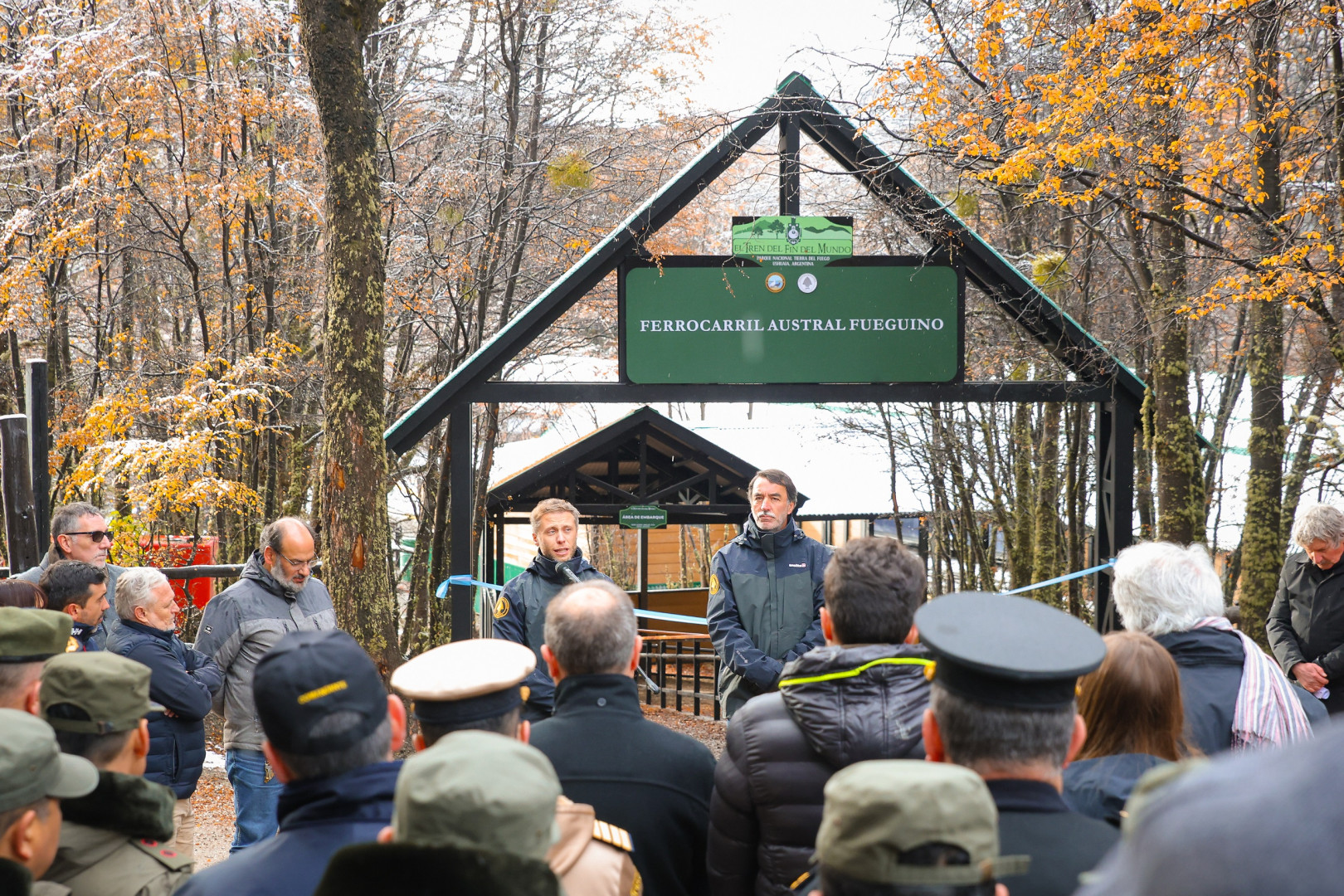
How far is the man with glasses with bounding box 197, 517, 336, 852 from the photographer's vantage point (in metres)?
4.66

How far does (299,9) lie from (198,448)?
4.88 meters

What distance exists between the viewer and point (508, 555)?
68.6ft

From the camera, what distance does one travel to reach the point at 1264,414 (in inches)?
357

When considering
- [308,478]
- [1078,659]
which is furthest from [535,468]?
[1078,659]

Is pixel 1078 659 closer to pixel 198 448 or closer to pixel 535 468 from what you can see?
pixel 198 448

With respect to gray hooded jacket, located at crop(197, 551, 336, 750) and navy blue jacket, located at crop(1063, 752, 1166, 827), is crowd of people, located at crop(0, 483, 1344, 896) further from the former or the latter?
gray hooded jacket, located at crop(197, 551, 336, 750)

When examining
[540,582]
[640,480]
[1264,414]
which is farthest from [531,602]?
[640,480]

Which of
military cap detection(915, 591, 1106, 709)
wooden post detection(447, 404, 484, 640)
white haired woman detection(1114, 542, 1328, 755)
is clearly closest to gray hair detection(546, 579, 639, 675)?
military cap detection(915, 591, 1106, 709)

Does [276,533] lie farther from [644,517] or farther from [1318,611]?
[644,517]

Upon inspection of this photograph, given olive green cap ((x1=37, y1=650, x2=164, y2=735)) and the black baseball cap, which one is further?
olive green cap ((x1=37, y1=650, x2=164, y2=735))

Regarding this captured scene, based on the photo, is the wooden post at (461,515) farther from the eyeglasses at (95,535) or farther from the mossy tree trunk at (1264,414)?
the mossy tree trunk at (1264,414)

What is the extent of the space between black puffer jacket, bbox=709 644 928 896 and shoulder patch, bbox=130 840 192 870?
123 centimetres

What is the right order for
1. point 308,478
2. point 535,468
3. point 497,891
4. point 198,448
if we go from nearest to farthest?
1. point 497,891
2. point 198,448
3. point 535,468
4. point 308,478

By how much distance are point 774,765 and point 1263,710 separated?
149cm
